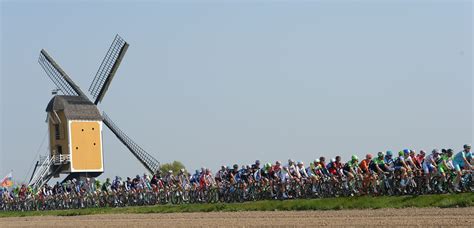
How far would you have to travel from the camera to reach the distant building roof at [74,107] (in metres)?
66.4

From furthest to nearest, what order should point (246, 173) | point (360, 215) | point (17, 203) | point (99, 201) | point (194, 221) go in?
point (17, 203) < point (99, 201) < point (246, 173) < point (194, 221) < point (360, 215)

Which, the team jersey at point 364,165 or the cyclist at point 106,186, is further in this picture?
the cyclist at point 106,186

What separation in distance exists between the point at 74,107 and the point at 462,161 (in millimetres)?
40229

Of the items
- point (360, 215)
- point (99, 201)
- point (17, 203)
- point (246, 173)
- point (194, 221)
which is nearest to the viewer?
point (360, 215)

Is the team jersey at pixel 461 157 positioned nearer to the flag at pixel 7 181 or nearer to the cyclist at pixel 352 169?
the cyclist at pixel 352 169

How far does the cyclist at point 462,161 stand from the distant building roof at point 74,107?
1532 inches

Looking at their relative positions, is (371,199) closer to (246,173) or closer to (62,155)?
(246,173)

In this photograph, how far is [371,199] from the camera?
31781 millimetres

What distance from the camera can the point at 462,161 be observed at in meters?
30.9

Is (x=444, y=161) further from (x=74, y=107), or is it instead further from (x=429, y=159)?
(x=74, y=107)

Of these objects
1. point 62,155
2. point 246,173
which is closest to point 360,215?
point 246,173

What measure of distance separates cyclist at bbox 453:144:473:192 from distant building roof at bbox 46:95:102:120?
3891 cm

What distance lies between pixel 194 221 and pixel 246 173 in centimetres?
978

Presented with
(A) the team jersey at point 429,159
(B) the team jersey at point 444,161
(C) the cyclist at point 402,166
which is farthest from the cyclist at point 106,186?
(B) the team jersey at point 444,161
